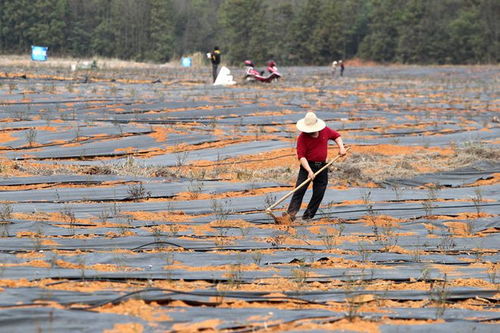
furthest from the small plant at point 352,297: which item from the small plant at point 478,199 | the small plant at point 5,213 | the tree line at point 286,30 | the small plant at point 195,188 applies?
the tree line at point 286,30

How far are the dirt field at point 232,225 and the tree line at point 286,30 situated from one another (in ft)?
160

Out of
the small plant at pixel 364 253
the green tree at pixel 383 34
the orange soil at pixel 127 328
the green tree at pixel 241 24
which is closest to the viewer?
the orange soil at pixel 127 328

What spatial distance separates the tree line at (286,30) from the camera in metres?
67.8

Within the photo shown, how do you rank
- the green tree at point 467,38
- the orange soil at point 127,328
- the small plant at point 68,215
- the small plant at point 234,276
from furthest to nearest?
the green tree at point 467,38 < the small plant at point 68,215 < the small plant at point 234,276 < the orange soil at point 127,328

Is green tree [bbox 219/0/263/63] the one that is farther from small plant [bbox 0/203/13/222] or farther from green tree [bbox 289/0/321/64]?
small plant [bbox 0/203/13/222]

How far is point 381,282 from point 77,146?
9059 mm

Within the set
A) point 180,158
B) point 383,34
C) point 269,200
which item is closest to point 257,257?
point 269,200

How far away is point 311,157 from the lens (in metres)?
9.85

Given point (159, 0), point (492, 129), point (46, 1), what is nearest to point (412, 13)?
point (159, 0)

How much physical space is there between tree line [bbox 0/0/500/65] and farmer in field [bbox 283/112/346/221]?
187 feet

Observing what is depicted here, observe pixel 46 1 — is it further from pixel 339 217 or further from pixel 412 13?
pixel 339 217

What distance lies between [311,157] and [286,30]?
65.5 meters

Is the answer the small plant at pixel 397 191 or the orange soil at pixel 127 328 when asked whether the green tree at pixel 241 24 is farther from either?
the orange soil at pixel 127 328

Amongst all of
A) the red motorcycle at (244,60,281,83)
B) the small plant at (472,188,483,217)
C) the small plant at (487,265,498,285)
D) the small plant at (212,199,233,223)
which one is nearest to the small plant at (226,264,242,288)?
the small plant at (487,265,498,285)
